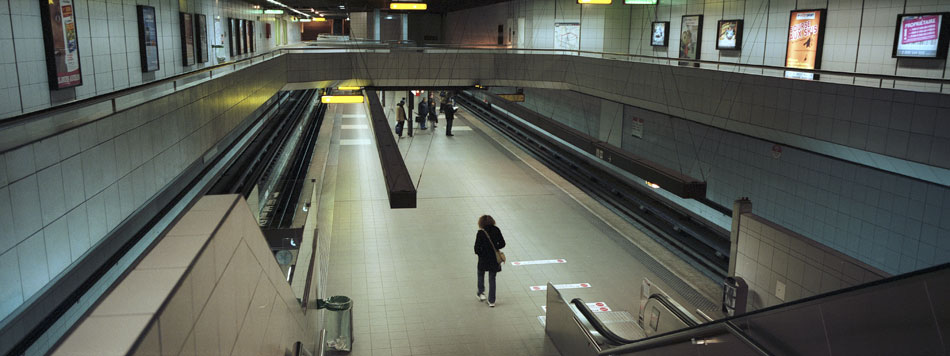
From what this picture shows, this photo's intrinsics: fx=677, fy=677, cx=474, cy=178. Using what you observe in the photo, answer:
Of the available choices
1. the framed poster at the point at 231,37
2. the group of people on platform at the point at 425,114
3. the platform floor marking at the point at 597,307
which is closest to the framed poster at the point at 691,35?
the group of people on platform at the point at 425,114

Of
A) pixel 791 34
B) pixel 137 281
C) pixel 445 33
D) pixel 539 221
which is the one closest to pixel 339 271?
pixel 539 221

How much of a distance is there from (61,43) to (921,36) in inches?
472

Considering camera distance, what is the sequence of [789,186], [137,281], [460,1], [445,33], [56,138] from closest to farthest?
[137,281] < [56,138] < [789,186] < [460,1] < [445,33]

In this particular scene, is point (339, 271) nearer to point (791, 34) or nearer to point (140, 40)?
point (140, 40)

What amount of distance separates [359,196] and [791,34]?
977 cm

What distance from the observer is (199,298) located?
99.7 inches

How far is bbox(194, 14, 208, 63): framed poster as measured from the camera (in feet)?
54.0

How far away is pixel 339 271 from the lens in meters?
10.5

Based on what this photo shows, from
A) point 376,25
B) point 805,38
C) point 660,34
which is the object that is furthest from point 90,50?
point 376,25

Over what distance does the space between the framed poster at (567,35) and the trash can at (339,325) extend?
18232 mm

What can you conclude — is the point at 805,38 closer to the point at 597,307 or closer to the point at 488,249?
the point at 597,307

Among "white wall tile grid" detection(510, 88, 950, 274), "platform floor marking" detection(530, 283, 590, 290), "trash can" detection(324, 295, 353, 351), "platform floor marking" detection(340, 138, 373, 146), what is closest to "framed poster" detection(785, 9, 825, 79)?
"white wall tile grid" detection(510, 88, 950, 274)

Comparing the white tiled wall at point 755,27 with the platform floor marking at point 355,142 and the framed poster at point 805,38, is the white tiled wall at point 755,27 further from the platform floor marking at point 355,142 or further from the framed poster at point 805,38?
the platform floor marking at point 355,142

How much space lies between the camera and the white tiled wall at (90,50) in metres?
6.56
